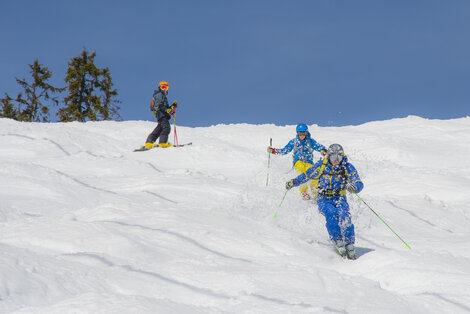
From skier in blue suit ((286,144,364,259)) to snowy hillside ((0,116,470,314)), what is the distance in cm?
32

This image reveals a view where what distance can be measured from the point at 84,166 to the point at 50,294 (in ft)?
26.0

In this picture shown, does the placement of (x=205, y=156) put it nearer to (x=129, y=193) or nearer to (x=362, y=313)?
(x=129, y=193)

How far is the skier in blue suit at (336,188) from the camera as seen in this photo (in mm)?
5723

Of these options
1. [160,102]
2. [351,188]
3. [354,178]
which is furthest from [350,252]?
[160,102]

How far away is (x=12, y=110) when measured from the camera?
39.3 metres

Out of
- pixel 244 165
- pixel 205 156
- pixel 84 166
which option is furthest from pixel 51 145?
pixel 244 165

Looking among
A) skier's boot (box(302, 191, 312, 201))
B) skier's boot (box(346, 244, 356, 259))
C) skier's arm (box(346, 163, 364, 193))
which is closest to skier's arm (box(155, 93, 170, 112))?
skier's boot (box(302, 191, 312, 201))

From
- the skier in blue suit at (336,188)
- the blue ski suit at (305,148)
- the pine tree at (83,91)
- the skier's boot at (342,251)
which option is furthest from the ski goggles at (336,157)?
the pine tree at (83,91)

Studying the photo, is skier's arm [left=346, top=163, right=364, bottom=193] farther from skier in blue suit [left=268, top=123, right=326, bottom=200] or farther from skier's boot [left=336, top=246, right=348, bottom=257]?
skier in blue suit [left=268, top=123, right=326, bottom=200]

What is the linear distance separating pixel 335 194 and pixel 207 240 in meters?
1.93

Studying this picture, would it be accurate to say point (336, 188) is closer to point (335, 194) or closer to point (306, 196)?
point (335, 194)

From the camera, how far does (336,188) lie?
6.05m

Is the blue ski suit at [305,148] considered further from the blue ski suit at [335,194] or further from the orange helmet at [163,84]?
the orange helmet at [163,84]

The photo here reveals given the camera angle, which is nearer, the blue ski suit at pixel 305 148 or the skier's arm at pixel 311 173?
the skier's arm at pixel 311 173
